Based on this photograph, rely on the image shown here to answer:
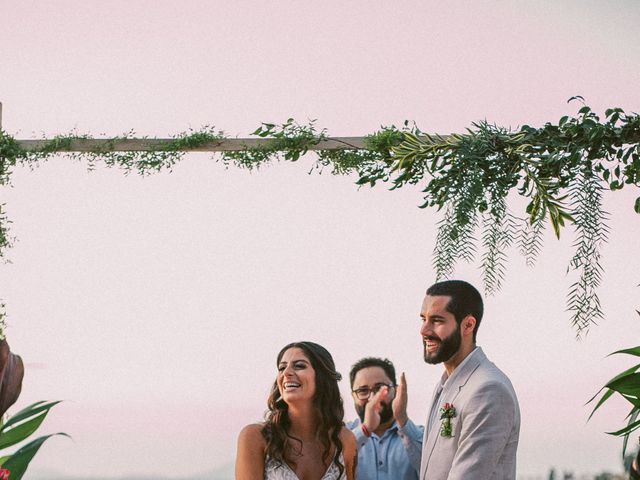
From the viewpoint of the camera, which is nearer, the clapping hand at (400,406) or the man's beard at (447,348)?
the man's beard at (447,348)

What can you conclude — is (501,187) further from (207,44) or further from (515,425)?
(207,44)

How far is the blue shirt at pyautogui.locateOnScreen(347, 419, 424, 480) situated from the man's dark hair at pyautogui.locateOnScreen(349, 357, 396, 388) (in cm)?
27

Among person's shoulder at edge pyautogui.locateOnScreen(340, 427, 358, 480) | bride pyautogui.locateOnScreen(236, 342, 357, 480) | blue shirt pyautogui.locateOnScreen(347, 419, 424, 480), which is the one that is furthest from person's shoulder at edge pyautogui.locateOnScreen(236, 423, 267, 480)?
blue shirt pyautogui.locateOnScreen(347, 419, 424, 480)

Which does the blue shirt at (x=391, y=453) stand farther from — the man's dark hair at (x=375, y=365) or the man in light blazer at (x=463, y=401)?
the man in light blazer at (x=463, y=401)

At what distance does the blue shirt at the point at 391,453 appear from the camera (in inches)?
164

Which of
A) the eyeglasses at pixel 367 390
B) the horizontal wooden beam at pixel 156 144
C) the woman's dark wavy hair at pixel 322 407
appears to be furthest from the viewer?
A: the horizontal wooden beam at pixel 156 144

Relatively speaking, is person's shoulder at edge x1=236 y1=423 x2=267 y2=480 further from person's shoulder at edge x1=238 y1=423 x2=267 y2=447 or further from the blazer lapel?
the blazer lapel

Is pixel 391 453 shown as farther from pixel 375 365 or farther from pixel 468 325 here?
pixel 468 325

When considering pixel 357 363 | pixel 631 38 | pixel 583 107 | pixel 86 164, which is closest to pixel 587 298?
pixel 583 107

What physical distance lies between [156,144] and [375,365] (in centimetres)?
160

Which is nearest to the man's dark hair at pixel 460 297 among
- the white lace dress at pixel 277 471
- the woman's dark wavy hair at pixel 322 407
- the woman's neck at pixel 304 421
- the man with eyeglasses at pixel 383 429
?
the man with eyeglasses at pixel 383 429

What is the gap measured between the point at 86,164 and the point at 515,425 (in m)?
2.62

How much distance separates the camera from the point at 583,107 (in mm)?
4238

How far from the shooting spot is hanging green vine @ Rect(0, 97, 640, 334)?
3.93 m
